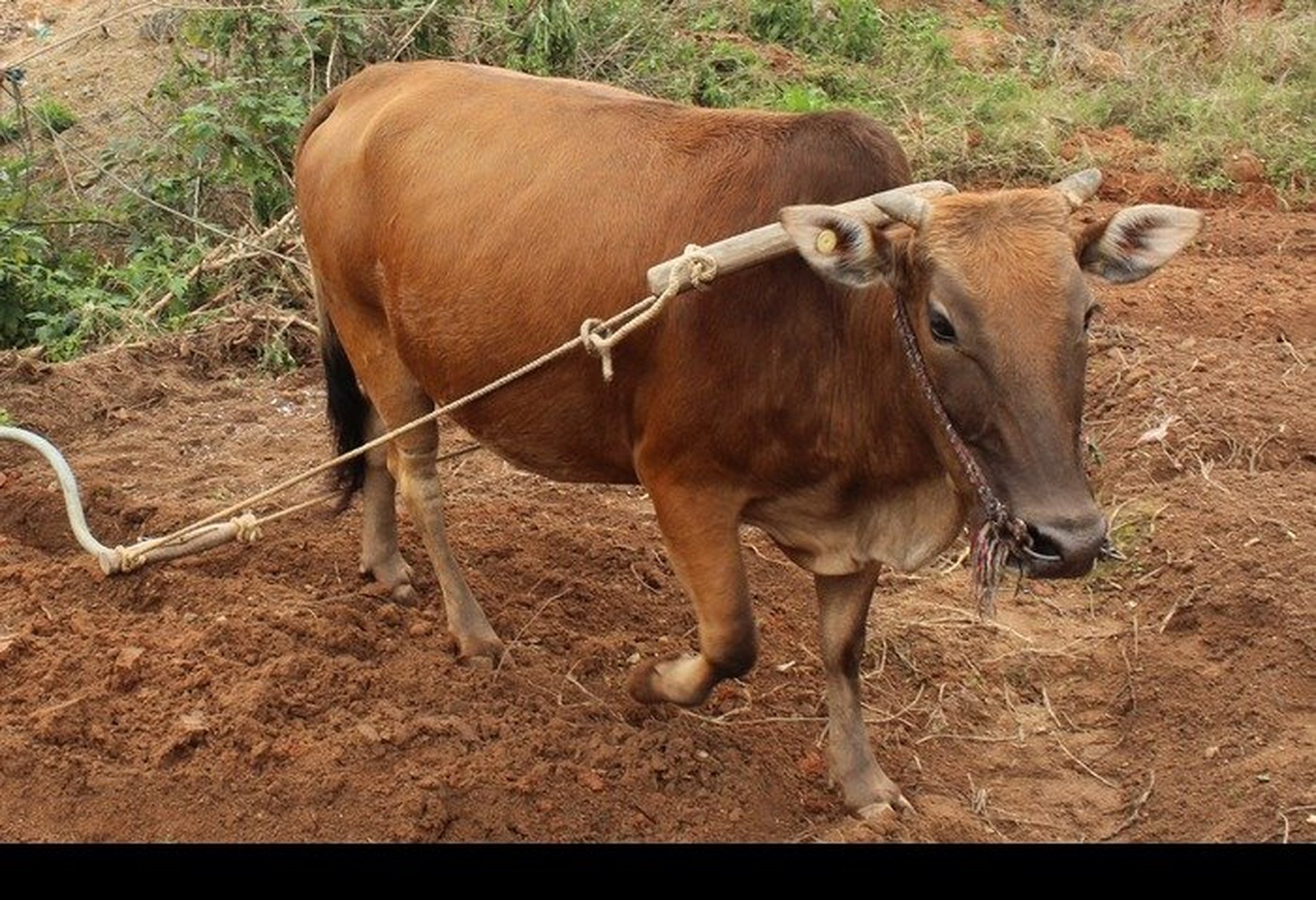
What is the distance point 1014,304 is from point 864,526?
102cm

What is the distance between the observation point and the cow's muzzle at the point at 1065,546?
11.6ft

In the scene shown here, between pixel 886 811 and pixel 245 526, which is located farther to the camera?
pixel 245 526

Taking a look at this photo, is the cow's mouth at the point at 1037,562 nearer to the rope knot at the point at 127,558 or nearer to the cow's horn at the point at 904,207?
the cow's horn at the point at 904,207

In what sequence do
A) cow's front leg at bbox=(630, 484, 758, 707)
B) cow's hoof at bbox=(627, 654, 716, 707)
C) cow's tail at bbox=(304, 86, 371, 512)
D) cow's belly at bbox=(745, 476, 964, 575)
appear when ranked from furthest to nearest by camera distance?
cow's tail at bbox=(304, 86, 371, 512), cow's hoof at bbox=(627, 654, 716, 707), cow's front leg at bbox=(630, 484, 758, 707), cow's belly at bbox=(745, 476, 964, 575)

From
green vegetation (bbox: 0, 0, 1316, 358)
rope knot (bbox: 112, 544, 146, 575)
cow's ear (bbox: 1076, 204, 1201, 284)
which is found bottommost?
green vegetation (bbox: 0, 0, 1316, 358)

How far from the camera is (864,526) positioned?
4.48m

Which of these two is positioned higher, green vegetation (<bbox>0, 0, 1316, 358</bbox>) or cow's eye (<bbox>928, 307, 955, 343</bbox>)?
cow's eye (<bbox>928, 307, 955, 343</bbox>)

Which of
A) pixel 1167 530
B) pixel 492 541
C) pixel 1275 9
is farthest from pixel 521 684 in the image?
pixel 1275 9

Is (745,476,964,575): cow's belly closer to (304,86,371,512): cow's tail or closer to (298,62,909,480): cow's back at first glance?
(298,62,909,480): cow's back

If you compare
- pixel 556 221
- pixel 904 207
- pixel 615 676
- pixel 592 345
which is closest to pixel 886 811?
pixel 615 676

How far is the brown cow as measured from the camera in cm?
371

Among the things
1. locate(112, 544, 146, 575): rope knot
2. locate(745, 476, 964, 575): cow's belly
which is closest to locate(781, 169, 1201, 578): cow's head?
locate(745, 476, 964, 575): cow's belly

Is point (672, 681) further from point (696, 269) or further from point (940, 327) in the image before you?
point (940, 327)

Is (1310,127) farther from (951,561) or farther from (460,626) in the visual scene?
(460,626)
